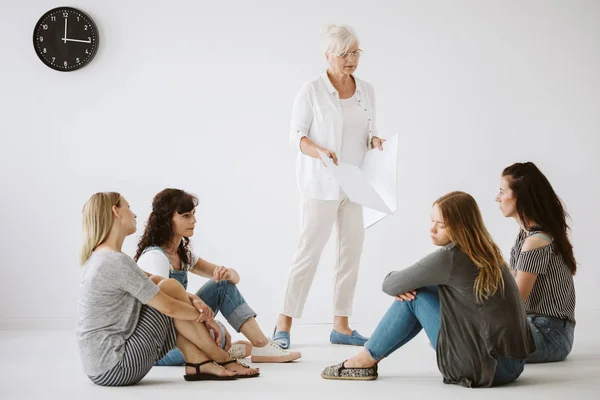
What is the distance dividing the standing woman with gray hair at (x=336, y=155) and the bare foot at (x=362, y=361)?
100cm

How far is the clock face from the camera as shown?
4.46m

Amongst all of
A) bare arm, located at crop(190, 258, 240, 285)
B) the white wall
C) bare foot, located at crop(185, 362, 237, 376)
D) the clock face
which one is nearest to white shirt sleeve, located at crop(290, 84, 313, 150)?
bare arm, located at crop(190, 258, 240, 285)

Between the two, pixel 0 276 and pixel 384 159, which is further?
pixel 0 276

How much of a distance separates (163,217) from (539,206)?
1379mm

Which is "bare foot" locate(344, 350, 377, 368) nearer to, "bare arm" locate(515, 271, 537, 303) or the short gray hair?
"bare arm" locate(515, 271, 537, 303)

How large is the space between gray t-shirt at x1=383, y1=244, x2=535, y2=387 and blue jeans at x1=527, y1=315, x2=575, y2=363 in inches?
20.7

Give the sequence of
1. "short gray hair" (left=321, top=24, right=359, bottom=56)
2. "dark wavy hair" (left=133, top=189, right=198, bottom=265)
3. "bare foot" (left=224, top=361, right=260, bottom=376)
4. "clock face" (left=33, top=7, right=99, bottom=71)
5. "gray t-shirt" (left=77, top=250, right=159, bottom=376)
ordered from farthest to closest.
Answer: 1. "clock face" (left=33, top=7, right=99, bottom=71)
2. "short gray hair" (left=321, top=24, right=359, bottom=56)
3. "dark wavy hair" (left=133, top=189, right=198, bottom=265)
4. "bare foot" (left=224, top=361, right=260, bottom=376)
5. "gray t-shirt" (left=77, top=250, right=159, bottom=376)

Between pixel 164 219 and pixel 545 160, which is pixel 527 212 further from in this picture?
pixel 545 160

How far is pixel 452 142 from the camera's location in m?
4.59

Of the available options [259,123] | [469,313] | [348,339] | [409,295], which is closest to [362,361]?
[409,295]

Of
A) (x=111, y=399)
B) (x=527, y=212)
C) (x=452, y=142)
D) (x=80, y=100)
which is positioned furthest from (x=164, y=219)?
(x=452, y=142)

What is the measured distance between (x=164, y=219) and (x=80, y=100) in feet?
6.11

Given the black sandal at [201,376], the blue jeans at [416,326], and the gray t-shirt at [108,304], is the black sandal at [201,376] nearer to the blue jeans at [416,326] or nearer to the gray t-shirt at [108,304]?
the gray t-shirt at [108,304]

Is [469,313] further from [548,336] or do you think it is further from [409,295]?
[548,336]
